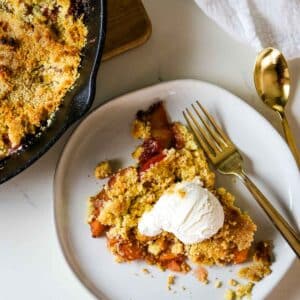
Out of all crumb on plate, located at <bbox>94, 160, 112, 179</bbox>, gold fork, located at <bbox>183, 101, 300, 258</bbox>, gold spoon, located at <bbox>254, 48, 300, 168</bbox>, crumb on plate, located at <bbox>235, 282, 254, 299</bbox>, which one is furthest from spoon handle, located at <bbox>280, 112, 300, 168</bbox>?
crumb on plate, located at <bbox>94, 160, 112, 179</bbox>

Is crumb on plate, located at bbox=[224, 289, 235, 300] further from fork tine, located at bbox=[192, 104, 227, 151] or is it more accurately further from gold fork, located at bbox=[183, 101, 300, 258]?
fork tine, located at bbox=[192, 104, 227, 151]

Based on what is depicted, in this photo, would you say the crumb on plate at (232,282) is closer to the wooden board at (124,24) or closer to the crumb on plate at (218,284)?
the crumb on plate at (218,284)

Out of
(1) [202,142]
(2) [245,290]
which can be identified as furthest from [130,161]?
(2) [245,290]

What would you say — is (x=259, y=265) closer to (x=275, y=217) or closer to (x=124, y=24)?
(x=275, y=217)

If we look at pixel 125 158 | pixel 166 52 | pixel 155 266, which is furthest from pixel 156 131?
pixel 155 266

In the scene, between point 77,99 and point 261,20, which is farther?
point 261,20

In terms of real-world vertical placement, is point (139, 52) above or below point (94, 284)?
above

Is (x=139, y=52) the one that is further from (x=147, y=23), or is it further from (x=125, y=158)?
(x=125, y=158)
